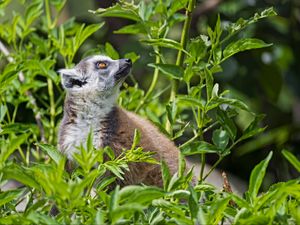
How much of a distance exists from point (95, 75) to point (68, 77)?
28 cm

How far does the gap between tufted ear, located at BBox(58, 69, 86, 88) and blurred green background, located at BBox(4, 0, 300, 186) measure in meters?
0.89

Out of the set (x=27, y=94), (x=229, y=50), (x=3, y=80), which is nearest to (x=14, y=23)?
A: (x=27, y=94)

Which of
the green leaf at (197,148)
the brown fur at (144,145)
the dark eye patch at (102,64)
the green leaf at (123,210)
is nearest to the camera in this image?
the green leaf at (123,210)

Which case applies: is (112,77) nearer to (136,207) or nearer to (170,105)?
(170,105)

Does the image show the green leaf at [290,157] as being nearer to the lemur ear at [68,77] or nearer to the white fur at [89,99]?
the white fur at [89,99]

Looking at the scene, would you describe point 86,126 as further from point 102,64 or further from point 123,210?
point 123,210

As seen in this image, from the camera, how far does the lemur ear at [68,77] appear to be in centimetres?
351

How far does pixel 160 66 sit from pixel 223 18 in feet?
6.75

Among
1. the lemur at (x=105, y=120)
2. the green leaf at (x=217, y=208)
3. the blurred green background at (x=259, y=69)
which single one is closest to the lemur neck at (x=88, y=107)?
the lemur at (x=105, y=120)

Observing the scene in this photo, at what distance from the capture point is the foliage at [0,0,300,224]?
6.08ft

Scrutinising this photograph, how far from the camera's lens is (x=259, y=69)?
4.93 metres

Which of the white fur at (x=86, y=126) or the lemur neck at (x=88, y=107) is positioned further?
the lemur neck at (x=88, y=107)

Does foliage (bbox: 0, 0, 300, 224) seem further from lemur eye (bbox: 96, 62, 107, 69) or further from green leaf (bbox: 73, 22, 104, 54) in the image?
lemur eye (bbox: 96, 62, 107, 69)

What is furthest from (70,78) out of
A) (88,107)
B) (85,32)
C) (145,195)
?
(145,195)
